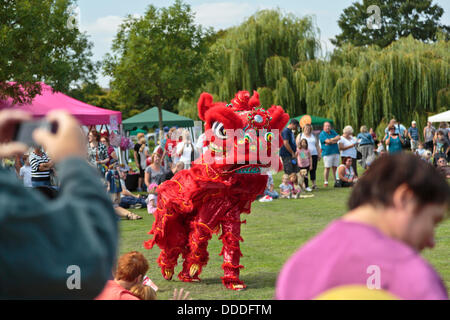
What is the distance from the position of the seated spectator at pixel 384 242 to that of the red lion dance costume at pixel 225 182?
4.49 m

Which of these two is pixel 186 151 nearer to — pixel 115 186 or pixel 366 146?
pixel 115 186

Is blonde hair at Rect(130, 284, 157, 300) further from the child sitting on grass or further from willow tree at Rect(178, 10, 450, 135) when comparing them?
willow tree at Rect(178, 10, 450, 135)

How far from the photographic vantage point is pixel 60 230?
1162mm

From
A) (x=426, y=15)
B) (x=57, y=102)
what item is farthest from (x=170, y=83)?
(x=426, y=15)

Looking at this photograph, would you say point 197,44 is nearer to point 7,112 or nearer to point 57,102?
point 57,102

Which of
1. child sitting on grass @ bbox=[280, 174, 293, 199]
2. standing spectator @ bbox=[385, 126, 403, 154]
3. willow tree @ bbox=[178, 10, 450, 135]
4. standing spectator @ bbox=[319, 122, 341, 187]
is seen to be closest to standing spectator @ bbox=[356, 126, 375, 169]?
standing spectator @ bbox=[385, 126, 403, 154]

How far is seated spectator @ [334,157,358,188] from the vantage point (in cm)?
1577

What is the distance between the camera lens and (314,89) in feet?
88.0

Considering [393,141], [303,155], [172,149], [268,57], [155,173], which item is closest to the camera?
[155,173]

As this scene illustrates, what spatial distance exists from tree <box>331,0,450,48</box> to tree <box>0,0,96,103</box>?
128 feet

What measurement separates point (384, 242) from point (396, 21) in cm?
5629

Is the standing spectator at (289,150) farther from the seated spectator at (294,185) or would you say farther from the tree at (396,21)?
the tree at (396,21)

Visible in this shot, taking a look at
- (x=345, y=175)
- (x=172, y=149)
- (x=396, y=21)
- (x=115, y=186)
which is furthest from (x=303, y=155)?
(x=396, y=21)
